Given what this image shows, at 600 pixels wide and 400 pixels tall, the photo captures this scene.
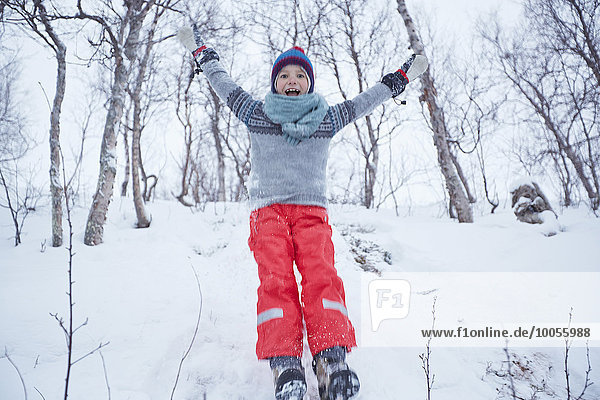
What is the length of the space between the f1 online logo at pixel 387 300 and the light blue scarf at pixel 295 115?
132cm

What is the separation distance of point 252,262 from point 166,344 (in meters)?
1.92

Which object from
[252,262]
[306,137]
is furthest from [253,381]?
[252,262]

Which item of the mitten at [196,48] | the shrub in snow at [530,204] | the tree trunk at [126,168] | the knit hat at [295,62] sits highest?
the tree trunk at [126,168]

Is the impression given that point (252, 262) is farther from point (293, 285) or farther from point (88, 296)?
point (293, 285)

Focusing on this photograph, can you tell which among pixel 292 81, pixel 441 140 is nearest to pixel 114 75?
pixel 292 81

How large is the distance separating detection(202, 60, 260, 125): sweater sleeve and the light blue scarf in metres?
0.14

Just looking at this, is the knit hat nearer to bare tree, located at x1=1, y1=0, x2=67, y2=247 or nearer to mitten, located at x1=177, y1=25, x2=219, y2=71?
mitten, located at x1=177, y1=25, x2=219, y2=71

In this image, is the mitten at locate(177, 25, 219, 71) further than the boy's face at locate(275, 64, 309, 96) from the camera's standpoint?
Yes

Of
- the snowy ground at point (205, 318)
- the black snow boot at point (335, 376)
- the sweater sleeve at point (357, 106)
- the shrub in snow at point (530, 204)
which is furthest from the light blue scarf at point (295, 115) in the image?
the shrub in snow at point (530, 204)

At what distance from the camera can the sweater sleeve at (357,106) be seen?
2023 millimetres

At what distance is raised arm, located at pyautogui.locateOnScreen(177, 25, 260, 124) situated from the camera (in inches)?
78.7

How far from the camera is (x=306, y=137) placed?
191 cm

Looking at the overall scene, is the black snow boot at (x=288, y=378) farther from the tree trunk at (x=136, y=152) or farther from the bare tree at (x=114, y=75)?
the tree trunk at (x=136, y=152)

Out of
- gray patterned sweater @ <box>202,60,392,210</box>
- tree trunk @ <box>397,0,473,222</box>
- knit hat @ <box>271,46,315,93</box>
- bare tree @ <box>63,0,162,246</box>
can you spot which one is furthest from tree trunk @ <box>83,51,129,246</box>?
tree trunk @ <box>397,0,473,222</box>
